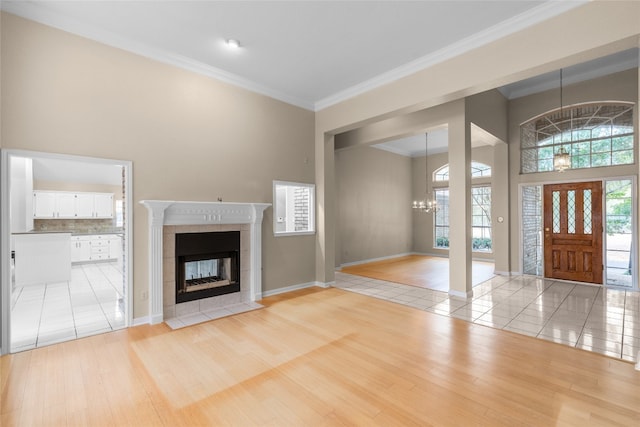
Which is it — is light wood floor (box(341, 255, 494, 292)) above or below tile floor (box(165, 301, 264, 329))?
below

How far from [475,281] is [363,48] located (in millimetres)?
5059

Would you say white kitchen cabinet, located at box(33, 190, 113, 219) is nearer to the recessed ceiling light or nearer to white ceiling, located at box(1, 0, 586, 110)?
white ceiling, located at box(1, 0, 586, 110)

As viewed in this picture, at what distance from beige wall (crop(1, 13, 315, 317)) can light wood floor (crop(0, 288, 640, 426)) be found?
113 centimetres

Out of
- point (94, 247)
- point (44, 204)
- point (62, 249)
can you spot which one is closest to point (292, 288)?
point (62, 249)

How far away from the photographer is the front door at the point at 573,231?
5.64 metres

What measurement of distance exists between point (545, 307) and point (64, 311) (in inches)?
276

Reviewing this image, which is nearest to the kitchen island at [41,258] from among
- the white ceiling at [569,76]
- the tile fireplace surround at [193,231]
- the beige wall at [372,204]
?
the tile fireplace surround at [193,231]

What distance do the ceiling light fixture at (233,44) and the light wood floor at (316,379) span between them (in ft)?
11.7

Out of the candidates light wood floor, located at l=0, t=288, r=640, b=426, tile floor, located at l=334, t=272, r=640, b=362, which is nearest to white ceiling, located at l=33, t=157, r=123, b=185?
light wood floor, located at l=0, t=288, r=640, b=426

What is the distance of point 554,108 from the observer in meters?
6.05

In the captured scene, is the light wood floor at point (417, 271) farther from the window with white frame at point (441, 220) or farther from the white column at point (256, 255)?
the white column at point (256, 255)

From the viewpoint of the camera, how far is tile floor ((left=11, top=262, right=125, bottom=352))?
3254 mm

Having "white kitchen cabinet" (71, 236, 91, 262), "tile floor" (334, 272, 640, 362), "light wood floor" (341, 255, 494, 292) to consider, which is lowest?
"light wood floor" (341, 255, 494, 292)

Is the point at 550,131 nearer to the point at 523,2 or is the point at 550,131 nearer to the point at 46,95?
the point at 523,2
